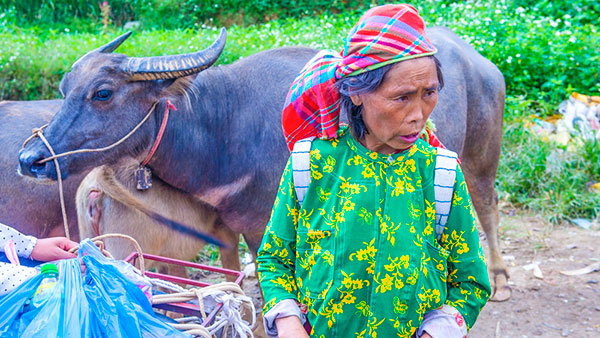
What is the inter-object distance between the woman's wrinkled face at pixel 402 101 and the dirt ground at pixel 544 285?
8.22 feet

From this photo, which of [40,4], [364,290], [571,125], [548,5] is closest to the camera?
[364,290]

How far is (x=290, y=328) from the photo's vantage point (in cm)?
159

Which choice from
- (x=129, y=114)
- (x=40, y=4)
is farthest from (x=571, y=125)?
(x=40, y=4)

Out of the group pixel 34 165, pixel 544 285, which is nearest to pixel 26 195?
pixel 34 165

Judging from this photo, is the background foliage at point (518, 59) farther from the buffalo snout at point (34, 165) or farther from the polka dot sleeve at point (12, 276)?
the polka dot sleeve at point (12, 276)

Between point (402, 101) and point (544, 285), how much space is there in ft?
11.2

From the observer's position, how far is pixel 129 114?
3.00 meters

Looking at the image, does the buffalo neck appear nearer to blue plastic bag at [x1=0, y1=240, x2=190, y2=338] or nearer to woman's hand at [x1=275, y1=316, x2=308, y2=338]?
blue plastic bag at [x1=0, y1=240, x2=190, y2=338]

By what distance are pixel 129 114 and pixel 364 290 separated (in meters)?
1.88

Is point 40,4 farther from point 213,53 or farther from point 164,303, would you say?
point 164,303

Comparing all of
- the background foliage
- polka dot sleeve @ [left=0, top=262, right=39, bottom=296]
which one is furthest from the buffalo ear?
the background foliage

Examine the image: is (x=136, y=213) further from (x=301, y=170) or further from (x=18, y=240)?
(x=301, y=170)

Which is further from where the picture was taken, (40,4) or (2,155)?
(40,4)

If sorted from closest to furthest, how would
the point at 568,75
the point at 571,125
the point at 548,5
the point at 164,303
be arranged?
the point at 164,303, the point at 571,125, the point at 568,75, the point at 548,5
